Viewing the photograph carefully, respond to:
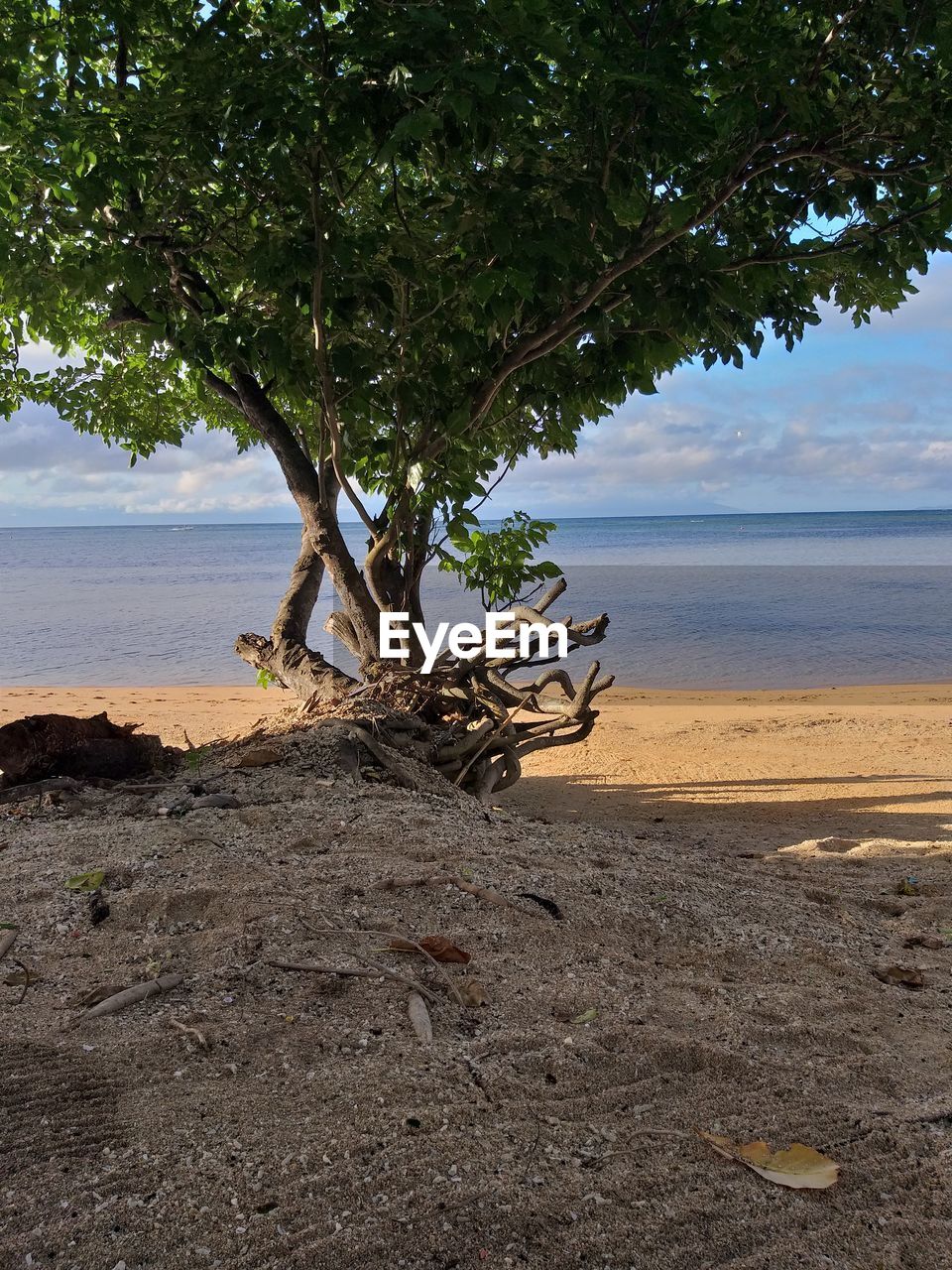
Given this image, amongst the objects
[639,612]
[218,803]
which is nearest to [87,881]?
[218,803]

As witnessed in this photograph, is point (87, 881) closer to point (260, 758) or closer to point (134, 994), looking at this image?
point (134, 994)

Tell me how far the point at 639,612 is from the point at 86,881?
20.6 metres

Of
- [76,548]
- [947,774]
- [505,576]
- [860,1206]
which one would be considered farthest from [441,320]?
[76,548]

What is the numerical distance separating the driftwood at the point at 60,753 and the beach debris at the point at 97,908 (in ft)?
4.95

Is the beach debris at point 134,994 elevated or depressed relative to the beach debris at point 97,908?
depressed

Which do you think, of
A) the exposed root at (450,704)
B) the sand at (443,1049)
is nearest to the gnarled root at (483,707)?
the exposed root at (450,704)

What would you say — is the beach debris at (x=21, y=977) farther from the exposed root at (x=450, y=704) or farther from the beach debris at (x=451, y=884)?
the exposed root at (x=450, y=704)

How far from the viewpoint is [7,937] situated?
2.65 metres

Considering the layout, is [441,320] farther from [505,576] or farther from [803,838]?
[803,838]

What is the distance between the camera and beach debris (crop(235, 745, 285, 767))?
14.5ft

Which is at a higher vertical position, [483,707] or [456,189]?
[456,189]

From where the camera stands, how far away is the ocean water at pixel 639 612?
15000mm

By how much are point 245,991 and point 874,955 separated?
2.01 m

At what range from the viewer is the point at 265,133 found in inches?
125
